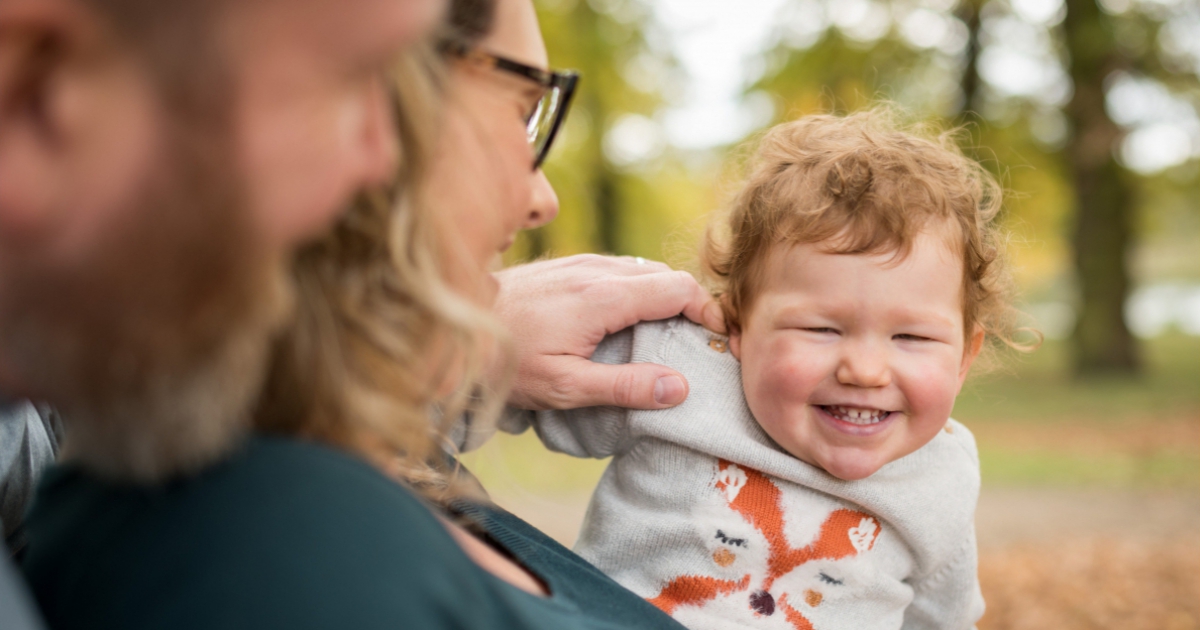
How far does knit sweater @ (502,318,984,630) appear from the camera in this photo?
1.79 meters

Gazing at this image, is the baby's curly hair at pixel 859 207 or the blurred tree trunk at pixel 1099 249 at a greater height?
the baby's curly hair at pixel 859 207

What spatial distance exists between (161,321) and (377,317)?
0.89 ft

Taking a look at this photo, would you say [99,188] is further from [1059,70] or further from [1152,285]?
[1152,285]

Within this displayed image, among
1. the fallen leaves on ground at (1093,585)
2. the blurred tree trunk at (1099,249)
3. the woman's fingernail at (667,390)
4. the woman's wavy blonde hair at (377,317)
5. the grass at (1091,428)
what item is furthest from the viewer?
the blurred tree trunk at (1099,249)

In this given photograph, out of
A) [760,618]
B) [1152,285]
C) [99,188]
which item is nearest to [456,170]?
[99,188]

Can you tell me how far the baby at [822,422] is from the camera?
176cm

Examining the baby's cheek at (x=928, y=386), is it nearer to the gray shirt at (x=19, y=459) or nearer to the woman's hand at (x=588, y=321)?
the woman's hand at (x=588, y=321)

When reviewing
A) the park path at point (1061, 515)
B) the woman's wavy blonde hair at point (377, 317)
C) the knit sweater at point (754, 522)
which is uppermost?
the woman's wavy blonde hair at point (377, 317)

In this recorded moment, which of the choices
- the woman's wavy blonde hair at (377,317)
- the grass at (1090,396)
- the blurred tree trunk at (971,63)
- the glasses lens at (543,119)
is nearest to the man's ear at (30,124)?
the woman's wavy blonde hair at (377,317)

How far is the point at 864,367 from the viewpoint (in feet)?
5.63

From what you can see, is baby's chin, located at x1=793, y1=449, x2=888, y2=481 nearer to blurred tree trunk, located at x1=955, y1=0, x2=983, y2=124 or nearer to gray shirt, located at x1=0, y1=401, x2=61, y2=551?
gray shirt, located at x1=0, y1=401, x2=61, y2=551

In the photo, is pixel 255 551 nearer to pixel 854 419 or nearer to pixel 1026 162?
pixel 854 419

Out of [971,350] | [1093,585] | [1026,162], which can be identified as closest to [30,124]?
[971,350]

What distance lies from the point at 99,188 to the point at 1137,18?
50.9 ft
